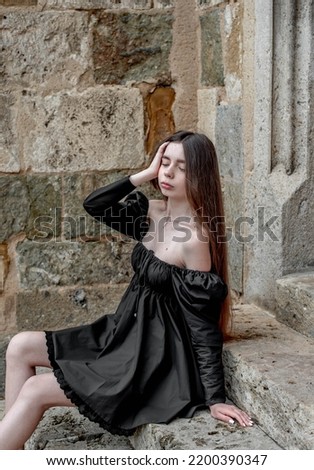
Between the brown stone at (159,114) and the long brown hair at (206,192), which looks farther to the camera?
the brown stone at (159,114)

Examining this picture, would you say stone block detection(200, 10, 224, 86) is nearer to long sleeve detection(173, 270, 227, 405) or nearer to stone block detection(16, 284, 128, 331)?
stone block detection(16, 284, 128, 331)

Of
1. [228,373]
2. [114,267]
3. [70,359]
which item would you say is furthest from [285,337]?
[114,267]

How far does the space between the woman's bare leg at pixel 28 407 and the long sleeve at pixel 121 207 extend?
671 millimetres

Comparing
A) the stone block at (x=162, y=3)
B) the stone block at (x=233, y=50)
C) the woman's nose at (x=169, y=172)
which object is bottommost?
the woman's nose at (x=169, y=172)

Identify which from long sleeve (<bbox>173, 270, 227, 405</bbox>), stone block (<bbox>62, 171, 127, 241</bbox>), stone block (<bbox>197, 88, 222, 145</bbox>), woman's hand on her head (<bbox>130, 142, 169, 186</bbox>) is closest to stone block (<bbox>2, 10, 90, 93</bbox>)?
stone block (<bbox>62, 171, 127, 241</bbox>)

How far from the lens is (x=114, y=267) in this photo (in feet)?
13.1

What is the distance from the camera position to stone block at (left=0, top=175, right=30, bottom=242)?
150 inches

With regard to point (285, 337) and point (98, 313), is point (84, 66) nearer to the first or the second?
point (98, 313)

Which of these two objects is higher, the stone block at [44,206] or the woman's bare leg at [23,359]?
the stone block at [44,206]

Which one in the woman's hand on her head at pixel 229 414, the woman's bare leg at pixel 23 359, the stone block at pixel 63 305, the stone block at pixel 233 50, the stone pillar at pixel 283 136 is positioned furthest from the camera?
the stone block at pixel 63 305

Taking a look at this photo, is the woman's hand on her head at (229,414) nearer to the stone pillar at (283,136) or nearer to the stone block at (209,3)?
the stone pillar at (283,136)

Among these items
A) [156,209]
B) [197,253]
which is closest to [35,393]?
[197,253]

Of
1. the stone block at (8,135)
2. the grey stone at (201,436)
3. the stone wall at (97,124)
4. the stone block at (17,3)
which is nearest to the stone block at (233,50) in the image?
the stone wall at (97,124)

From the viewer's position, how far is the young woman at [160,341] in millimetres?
2695
